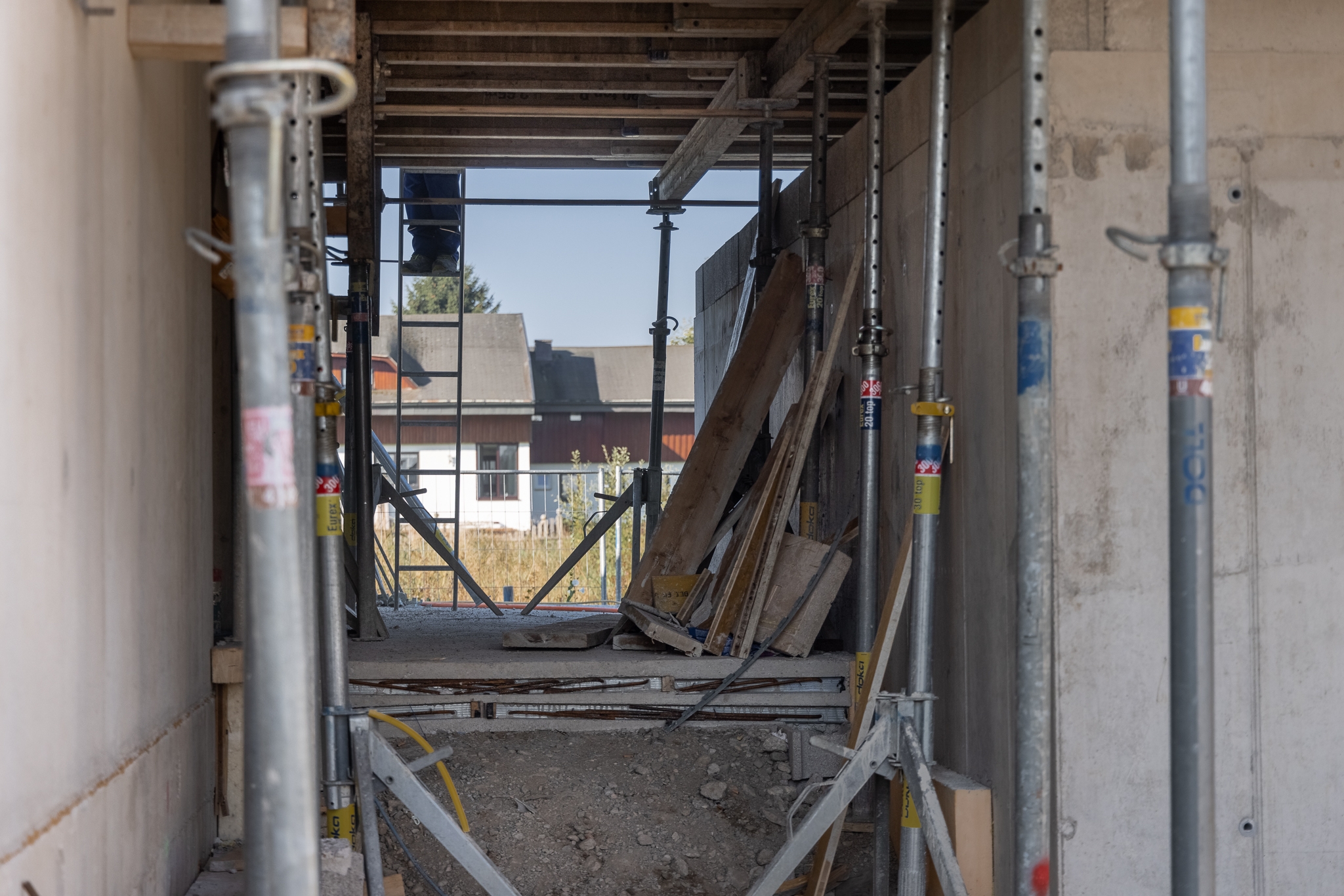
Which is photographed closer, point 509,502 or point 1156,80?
point 1156,80

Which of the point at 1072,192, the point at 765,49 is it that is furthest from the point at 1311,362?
the point at 765,49

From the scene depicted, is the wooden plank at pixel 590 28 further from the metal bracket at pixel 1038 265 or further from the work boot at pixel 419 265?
the metal bracket at pixel 1038 265

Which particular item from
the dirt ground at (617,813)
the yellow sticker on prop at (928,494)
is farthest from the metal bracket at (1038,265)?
the dirt ground at (617,813)

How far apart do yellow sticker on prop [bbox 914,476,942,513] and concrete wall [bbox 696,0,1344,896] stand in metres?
0.31

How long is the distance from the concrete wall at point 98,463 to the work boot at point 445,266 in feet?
16.5

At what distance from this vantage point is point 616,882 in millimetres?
5066

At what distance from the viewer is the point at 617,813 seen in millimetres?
5270

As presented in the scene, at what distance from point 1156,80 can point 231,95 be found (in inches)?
122

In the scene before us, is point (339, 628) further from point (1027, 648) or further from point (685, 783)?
point (1027, 648)

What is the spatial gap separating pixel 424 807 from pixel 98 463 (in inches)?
72.6

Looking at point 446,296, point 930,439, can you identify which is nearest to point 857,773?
point 930,439

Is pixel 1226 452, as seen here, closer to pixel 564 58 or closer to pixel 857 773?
pixel 857 773

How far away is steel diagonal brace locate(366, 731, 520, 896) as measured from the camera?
4.34 meters

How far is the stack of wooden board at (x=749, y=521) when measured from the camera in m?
5.62
